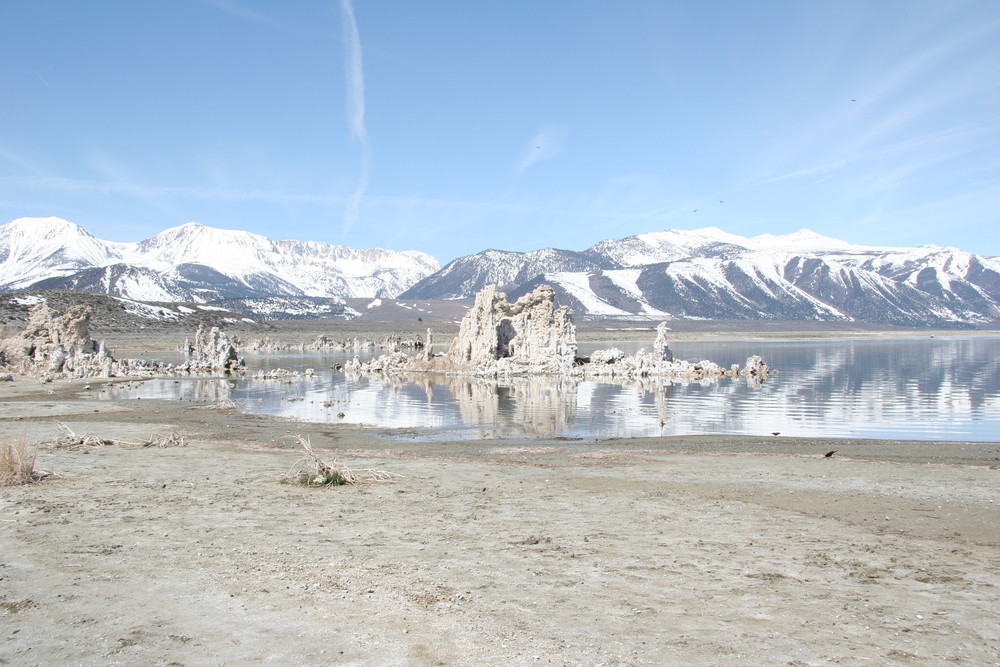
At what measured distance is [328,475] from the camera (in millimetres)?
11242

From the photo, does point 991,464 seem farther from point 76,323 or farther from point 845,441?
point 76,323

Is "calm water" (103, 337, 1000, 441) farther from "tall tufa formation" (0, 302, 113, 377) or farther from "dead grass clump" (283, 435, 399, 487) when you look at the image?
"dead grass clump" (283, 435, 399, 487)

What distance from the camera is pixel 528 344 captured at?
52344 mm

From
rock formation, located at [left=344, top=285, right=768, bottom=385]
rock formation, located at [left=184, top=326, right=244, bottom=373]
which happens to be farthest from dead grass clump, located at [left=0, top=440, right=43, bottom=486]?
rock formation, located at [left=184, top=326, right=244, bottom=373]

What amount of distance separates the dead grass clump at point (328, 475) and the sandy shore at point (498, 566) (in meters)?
0.25

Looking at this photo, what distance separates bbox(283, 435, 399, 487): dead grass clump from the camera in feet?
36.7

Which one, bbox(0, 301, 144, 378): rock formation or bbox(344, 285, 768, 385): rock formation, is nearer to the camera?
bbox(0, 301, 144, 378): rock formation

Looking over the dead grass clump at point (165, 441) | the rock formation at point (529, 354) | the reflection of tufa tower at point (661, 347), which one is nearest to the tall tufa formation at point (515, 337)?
the rock formation at point (529, 354)

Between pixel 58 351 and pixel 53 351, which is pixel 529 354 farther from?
pixel 53 351

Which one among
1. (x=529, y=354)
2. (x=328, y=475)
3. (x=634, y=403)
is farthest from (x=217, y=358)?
(x=328, y=475)

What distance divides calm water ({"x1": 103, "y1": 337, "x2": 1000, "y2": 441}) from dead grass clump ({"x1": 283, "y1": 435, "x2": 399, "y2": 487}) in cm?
894

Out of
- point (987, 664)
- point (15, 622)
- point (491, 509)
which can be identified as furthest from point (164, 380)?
point (987, 664)

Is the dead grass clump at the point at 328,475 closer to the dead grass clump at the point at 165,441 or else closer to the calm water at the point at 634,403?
the dead grass clump at the point at 165,441

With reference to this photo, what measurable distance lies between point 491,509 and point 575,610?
156 inches
